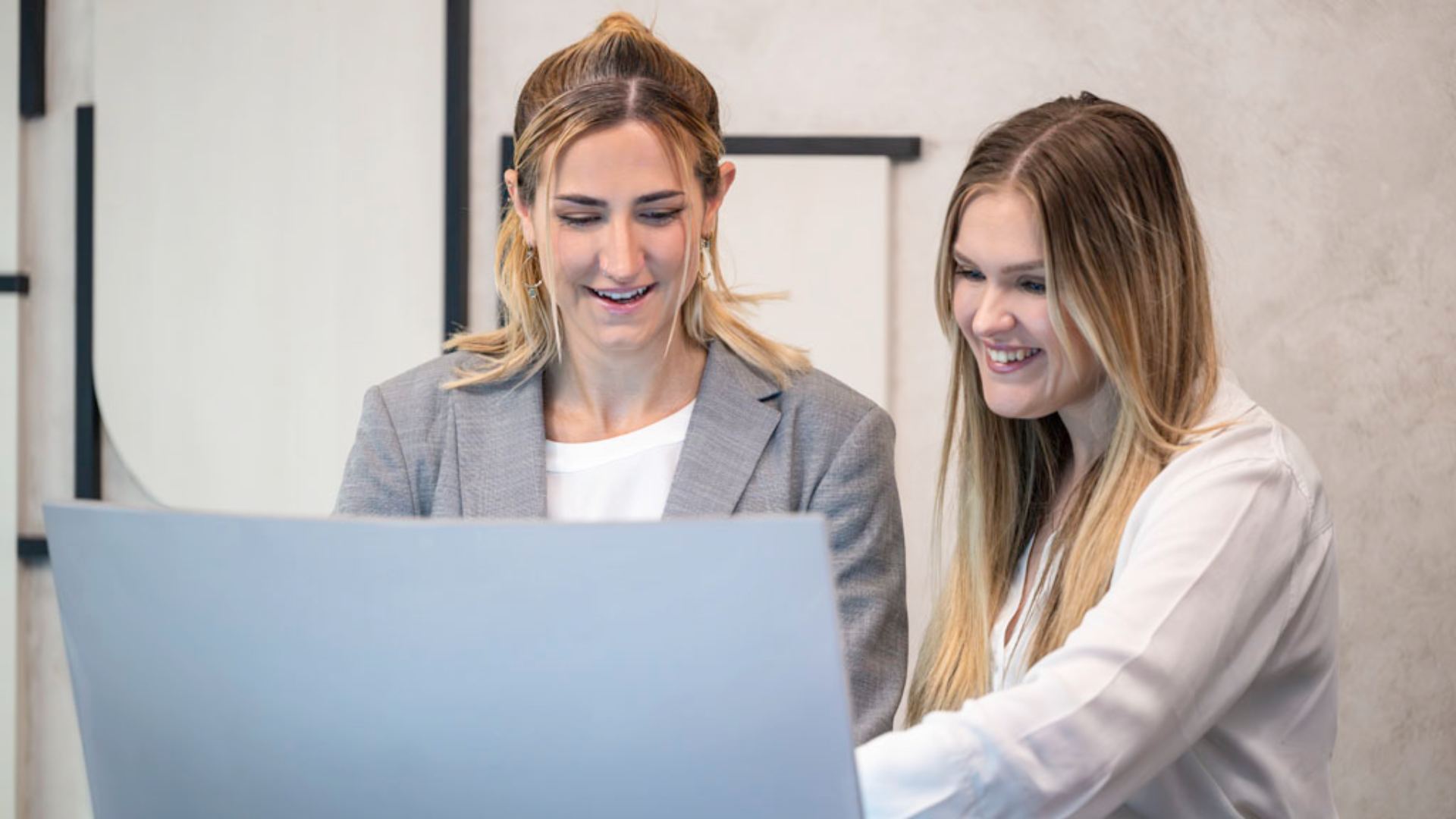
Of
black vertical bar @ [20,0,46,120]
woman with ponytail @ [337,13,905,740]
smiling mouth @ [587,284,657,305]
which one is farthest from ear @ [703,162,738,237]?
black vertical bar @ [20,0,46,120]

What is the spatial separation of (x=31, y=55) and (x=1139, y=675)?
2.92m

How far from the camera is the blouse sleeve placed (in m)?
0.92

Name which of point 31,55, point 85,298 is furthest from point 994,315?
point 31,55

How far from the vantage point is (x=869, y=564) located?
5.16 feet

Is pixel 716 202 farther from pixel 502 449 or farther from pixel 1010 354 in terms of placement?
pixel 1010 354

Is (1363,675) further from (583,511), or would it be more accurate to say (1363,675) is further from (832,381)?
(583,511)

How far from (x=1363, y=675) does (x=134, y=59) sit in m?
2.75

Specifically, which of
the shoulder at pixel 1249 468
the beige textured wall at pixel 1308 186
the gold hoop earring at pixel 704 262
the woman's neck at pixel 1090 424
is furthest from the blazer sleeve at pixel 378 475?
the beige textured wall at pixel 1308 186

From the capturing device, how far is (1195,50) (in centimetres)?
292

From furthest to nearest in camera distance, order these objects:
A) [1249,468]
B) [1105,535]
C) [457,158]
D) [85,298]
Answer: [85,298], [457,158], [1105,535], [1249,468]

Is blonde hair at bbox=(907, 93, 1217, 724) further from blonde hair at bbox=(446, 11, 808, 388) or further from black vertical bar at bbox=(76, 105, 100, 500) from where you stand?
black vertical bar at bbox=(76, 105, 100, 500)

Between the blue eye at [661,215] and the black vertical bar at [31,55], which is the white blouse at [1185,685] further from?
the black vertical bar at [31,55]

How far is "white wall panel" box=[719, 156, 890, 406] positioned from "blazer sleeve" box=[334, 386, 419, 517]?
141 centimetres

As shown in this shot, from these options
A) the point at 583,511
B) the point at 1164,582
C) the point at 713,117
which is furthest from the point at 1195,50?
the point at 1164,582
